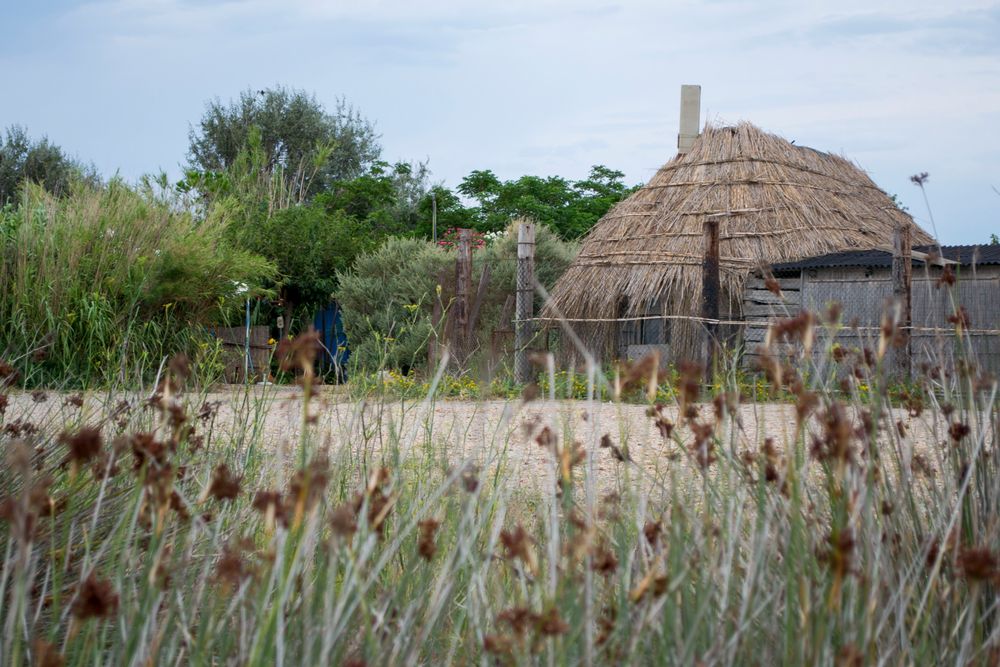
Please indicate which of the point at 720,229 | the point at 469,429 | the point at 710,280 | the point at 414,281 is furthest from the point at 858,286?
the point at 469,429

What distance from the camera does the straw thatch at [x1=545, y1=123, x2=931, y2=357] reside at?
11.4m

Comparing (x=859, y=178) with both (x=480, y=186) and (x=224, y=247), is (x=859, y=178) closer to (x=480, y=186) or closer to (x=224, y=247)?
(x=224, y=247)

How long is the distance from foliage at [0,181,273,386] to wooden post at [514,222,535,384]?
282cm

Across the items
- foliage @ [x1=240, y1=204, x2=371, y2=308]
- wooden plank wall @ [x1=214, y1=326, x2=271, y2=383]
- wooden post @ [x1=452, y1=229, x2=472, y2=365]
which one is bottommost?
wooden plank wall @ [x1=214, y1=326, x2=271, y2=383]

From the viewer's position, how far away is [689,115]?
1423 centimetres

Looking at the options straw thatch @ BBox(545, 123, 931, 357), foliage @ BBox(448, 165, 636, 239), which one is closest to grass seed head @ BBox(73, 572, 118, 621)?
straw thatch @ BBox(545, 123, 931, 357)

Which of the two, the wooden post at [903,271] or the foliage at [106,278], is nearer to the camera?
the foliage at [106,278]

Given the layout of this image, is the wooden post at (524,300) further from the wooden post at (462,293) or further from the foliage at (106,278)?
the foliage at (106,278)

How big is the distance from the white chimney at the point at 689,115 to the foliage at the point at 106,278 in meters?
6.33

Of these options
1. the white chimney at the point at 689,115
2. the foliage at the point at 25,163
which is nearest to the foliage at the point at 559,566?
the white chimney at the point at 689,115

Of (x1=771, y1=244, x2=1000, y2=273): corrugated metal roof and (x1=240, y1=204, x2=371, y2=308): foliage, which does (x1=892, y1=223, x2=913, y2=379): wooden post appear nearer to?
(x1=771, y1=244, x2=1000, y2=273): corrugated metal roof

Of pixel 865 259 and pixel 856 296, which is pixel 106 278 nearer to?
pixel 856 296

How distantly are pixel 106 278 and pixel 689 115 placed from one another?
839 cm

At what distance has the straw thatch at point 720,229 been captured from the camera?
11.4m
